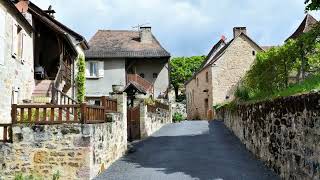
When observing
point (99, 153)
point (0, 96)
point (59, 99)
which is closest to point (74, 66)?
point (59, 99)

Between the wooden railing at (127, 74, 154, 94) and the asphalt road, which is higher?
the wooden railing at (127, 74, 154, 94)

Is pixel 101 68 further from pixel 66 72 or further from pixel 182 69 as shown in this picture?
pixel 182 69

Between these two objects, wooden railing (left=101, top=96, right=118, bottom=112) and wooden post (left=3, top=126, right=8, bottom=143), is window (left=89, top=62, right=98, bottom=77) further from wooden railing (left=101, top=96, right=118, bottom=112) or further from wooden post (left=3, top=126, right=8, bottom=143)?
wooden post (left=3, top=126, right=8, bottom=143)

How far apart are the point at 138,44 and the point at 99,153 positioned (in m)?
27.5

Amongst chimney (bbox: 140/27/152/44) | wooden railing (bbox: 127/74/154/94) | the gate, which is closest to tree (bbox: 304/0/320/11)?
the gate

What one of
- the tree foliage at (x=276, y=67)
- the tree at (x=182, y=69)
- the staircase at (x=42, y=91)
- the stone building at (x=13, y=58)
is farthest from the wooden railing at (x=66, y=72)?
the tree at (x=182, y=69)

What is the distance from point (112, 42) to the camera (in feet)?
126

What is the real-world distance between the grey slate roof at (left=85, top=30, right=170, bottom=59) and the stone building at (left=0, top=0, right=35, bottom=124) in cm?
1601

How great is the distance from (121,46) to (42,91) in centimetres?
1738

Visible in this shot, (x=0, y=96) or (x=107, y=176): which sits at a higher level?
(x=0, y=96)

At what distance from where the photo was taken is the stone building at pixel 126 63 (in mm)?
35000

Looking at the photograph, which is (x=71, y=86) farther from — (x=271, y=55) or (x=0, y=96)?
(x=271, y=55)

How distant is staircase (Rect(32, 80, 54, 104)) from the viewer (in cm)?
2005

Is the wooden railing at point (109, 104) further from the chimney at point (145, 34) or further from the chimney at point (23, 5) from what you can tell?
the chimney at point (145, 34)
